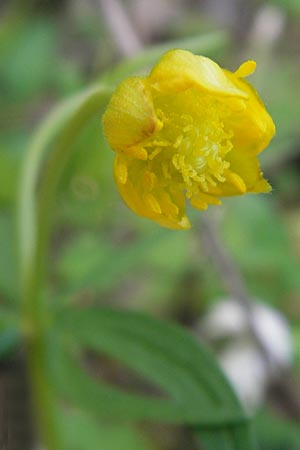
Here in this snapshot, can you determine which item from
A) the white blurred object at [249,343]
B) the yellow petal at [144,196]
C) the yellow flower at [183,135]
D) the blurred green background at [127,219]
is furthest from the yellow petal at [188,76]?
the white blurred object at [249,343]

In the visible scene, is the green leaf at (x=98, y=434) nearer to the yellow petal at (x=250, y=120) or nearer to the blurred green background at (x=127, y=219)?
the blurred green background at (x=127, y=219)

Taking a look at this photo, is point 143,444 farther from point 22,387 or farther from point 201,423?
point 201,423

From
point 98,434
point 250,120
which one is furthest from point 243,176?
point 98,434

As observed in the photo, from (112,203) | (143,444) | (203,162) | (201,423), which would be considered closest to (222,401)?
(201,423)

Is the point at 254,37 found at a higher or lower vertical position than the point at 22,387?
higher

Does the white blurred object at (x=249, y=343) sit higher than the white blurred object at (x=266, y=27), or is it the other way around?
the white blurred object at (x=266, y=27)

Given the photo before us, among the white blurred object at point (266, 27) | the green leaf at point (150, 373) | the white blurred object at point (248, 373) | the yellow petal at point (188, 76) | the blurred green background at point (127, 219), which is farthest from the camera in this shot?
the white blurred object at point (266, 27)

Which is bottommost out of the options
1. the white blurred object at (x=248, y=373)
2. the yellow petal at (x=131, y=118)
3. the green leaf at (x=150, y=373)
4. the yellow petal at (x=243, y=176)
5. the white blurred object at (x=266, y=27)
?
the white blurred object at (x=248, y=373)
